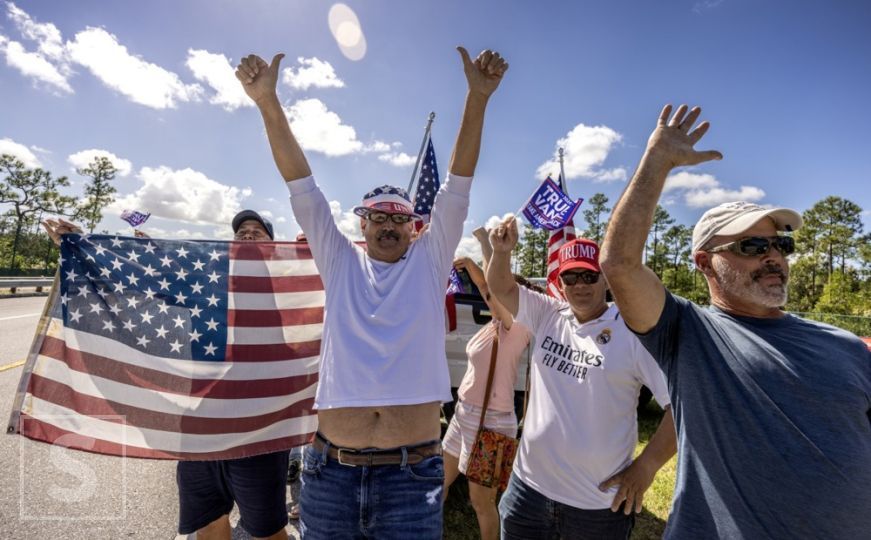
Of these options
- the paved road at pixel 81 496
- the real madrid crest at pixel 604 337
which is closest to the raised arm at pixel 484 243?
the real madrid crest at pixel 604 337

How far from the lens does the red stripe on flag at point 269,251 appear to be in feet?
10.3

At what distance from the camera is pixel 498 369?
10.7 ft

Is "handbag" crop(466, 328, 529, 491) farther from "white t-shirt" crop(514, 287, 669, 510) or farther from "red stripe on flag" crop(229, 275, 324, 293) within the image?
"red stripe on flag" crop(229, 275, 324, 293)

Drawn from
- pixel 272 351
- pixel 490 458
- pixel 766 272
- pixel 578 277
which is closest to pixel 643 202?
pixel 766 272

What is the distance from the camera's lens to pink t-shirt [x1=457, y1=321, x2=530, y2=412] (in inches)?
127

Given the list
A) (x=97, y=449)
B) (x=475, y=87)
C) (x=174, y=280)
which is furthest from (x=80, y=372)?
(x=475, y=87)

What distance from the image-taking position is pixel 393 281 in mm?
2080

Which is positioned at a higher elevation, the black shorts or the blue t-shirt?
the blue t-shirt

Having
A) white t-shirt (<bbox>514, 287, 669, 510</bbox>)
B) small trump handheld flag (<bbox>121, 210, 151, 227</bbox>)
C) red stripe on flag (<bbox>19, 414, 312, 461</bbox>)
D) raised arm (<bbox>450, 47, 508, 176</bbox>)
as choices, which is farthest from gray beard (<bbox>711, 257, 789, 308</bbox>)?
small trump handheld flag (<bbox>121, 210, 151, 227</bbox>)

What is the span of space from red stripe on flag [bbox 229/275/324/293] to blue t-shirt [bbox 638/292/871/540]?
7.97 feet

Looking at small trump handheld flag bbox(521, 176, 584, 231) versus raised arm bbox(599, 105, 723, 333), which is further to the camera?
small trump handheld flag bbox(521, 176, 584, 231)

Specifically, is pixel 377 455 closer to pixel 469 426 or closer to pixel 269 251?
pixel 469 426

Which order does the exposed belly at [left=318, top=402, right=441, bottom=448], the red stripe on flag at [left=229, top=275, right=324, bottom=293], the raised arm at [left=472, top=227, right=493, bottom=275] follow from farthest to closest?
the red stripe on flag at [left=229, top=275, right=324, bottom=293]
the raised arm at [left=472, top=227, right=493, bottom=275]
the exposed belly at [left=318, top=402, right=441, bottom=448]

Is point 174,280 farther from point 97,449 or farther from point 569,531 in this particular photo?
point 569,531
